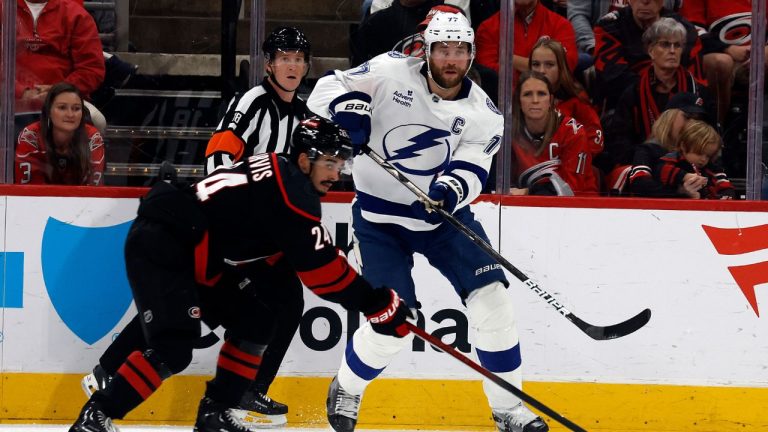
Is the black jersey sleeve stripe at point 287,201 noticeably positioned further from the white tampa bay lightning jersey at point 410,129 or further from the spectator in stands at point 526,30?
the spectator in stands at point 526,30

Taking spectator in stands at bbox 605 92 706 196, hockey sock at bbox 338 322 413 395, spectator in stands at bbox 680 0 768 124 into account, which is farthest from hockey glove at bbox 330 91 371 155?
spectator in stands at bbox 680 0 768 124

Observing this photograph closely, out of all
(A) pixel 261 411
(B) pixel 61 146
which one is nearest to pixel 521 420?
(A) pixel 261 411

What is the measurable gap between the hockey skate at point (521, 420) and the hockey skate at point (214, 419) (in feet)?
2.76

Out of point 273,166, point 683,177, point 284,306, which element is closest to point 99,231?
point 284,306

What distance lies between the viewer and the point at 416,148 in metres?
3.92

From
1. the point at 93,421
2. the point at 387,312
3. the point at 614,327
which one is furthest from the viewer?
the point at 614,327

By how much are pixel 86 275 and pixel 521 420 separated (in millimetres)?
1563

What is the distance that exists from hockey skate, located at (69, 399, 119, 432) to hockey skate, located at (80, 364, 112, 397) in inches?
17.0

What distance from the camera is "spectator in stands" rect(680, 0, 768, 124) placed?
4.23m

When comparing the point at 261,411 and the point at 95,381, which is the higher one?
the point at 95,381

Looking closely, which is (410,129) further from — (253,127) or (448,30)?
(253,127)

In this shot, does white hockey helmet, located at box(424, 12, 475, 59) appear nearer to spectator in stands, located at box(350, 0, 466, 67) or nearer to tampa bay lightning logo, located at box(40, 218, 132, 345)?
spectator in stands, located at box(350, 0, 466, 67)

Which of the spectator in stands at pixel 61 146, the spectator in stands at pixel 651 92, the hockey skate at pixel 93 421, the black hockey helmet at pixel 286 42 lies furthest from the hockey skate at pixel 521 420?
the spectator in stands at pixel 61 146

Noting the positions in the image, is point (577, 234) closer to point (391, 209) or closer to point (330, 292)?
point (391, 209)
